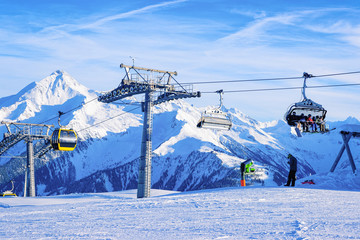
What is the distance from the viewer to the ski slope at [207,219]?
1417 centimetres

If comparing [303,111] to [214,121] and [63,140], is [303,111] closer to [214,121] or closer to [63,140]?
[214,121]

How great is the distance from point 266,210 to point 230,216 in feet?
6.32

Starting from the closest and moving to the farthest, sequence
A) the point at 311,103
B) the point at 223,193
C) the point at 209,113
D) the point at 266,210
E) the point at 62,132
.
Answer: the point at 266,210 → the point at 223,193 → the point at 311,103 → the point at 209,113 → the point at 62,132

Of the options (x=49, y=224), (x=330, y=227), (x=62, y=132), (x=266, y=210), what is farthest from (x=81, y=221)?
(x=62, y=132)

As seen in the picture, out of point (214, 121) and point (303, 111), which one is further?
point (214, 121)

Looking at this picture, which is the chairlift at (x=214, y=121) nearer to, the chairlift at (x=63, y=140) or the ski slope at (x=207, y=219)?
the ski slope at (x=207, y=219)

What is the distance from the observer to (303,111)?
28922 mm

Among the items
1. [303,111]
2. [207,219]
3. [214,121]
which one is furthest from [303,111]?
[207,219]

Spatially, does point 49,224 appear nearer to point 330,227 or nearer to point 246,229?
point 246,229

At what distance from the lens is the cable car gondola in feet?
93.0

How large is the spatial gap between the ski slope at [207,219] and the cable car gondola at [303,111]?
6105 millimetres

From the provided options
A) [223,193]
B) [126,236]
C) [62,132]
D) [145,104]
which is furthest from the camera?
[62,132]

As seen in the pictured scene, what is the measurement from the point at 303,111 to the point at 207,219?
14.2 meters

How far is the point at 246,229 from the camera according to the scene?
14.6 meters
